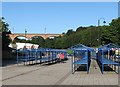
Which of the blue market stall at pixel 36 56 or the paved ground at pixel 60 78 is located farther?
the blue market stall at pixel 36 56

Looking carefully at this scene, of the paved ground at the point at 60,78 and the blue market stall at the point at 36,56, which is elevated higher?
the blue market stall at the point at 36,56

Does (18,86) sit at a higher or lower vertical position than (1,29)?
lower

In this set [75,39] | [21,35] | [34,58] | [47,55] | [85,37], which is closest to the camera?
[34,58]

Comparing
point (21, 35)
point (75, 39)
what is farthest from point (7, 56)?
point (21, 35)

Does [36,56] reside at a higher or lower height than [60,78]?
higher

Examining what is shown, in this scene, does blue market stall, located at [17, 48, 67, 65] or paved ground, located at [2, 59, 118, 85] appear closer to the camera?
paved ground, located at [2, 59, 118, 85]

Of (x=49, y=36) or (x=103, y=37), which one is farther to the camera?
(x=49, y=36)

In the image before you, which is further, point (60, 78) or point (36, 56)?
point (36, 56)

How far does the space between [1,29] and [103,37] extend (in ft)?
82.5

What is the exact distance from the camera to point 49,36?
574 ft

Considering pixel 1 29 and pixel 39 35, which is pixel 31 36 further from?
pixel 1 29

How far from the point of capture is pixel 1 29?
67.7m

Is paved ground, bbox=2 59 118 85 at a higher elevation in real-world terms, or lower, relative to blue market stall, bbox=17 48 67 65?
lower

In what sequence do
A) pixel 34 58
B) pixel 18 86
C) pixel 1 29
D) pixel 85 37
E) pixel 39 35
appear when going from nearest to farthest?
pixel 18 86 → pixel 34 58 → pixel 1 29 → pixel 85 37 → pixel 39 35
